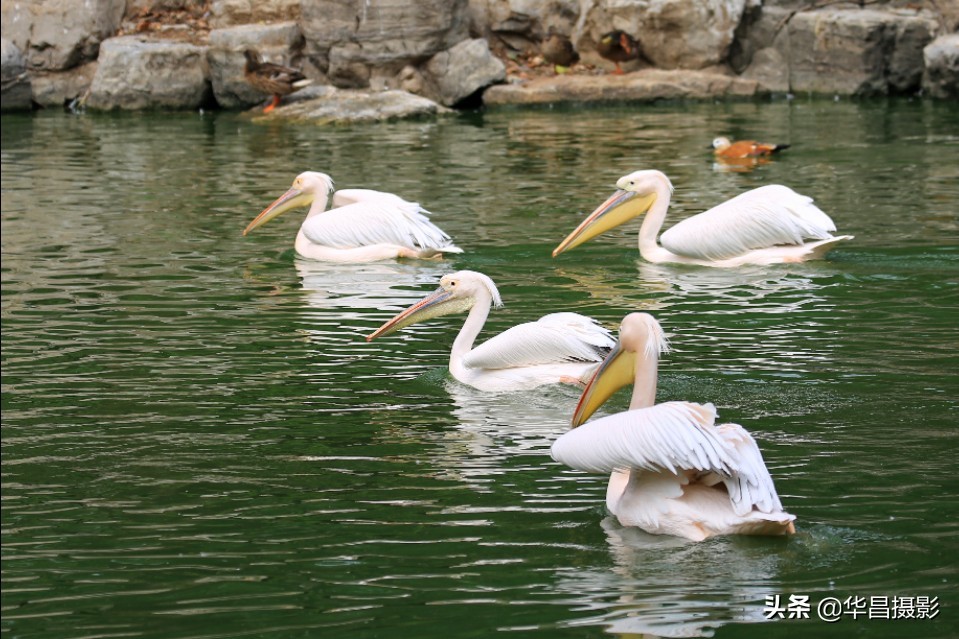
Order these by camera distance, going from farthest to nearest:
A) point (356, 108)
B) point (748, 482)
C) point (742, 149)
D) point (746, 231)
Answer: point (356, 108)
point (742, 149)
point (746, 231)
point (748, 482)

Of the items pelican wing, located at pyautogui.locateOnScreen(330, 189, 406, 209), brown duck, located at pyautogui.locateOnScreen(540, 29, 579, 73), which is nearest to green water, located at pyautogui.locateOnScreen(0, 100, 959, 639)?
pelican wing, located at pyautogui.locateOnScreen(330, 189, 406, 209)

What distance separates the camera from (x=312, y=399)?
16.8 ft

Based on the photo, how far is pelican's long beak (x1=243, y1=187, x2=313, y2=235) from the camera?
851 centimetres

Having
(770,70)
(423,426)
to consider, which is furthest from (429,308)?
(770,70)

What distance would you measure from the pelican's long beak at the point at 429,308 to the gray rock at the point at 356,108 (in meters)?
9.82

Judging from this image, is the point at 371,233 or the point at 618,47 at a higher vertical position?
the point at 618,47

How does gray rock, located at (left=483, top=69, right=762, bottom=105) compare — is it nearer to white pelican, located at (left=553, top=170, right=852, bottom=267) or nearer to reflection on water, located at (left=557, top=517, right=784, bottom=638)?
white pelican, located at (left=553, top=170, right=852, bottom=267)

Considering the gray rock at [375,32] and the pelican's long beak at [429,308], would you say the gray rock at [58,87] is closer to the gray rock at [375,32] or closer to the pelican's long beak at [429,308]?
the gray rock at [375,32]

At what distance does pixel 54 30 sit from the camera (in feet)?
56.4

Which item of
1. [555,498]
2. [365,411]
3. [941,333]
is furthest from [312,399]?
[941,333]

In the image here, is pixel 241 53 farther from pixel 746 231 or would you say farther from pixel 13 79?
pixel 746 231

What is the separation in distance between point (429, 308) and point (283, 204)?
3.18m

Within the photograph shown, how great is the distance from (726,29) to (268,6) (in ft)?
18.0

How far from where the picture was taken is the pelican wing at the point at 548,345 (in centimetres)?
516
